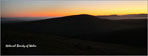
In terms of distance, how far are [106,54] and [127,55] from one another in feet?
3.87

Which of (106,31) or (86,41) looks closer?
(86,41)

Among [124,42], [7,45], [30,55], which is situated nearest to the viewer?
[30,55]

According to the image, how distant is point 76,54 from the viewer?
627 centimetres

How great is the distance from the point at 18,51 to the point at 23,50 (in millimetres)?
269

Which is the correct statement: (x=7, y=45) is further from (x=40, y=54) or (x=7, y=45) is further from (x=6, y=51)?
(x=40, y=54)

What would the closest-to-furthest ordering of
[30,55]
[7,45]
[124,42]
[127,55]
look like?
[30,55], [127,55], [7,45], [124,42]

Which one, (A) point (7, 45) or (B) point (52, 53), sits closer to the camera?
(B) point (52, 53)

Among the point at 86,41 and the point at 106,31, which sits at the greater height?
the point at 106,31

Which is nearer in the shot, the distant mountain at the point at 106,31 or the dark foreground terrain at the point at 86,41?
the dark foreground terrain at the point at 86,41

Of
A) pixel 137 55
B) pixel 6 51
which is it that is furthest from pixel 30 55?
pixel 137 55

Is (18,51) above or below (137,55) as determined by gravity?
above

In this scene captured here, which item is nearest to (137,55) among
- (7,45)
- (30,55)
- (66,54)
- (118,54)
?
(118,54)

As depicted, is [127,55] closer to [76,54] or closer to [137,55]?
[137,55]

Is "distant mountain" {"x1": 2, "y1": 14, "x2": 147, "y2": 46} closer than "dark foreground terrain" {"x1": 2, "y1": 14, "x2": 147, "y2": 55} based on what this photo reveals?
No
